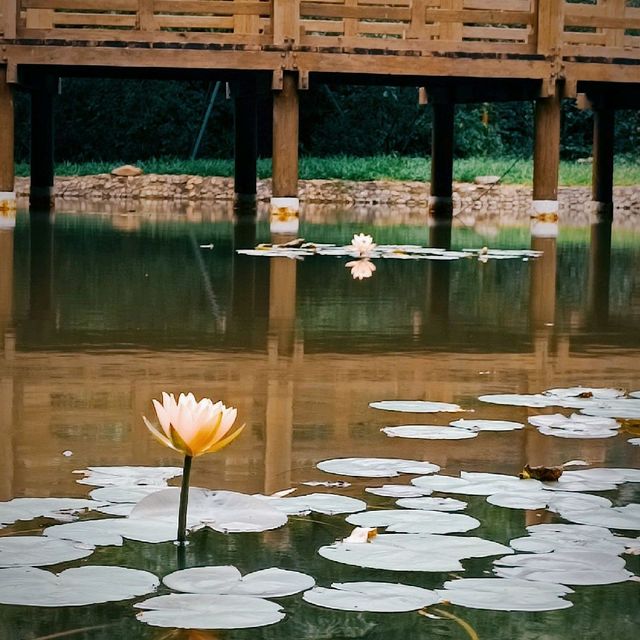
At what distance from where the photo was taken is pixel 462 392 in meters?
6.13

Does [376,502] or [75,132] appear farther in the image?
[75,132]

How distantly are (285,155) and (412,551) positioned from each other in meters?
15.9

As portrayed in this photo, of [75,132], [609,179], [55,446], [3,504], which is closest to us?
[3,504]

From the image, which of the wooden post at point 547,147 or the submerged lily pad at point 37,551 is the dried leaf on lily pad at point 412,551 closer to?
the submerged lily pad at point 37,551

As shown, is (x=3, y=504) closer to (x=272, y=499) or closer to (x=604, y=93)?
(x=272, y=499)

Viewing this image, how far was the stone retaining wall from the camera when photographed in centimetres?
3092

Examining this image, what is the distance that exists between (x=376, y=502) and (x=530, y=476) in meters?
0.54

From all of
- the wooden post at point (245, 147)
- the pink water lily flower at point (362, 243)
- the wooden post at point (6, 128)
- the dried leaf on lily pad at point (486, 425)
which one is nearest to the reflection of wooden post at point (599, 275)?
the pink water lily flower at point (362, 243)

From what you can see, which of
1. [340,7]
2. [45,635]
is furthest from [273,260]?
[45,635]

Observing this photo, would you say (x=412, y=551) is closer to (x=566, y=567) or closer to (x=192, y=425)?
(x=566, y=567)

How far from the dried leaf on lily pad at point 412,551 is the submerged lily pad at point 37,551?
543 millimetres

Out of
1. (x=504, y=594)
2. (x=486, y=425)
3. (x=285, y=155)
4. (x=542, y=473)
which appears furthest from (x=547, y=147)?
(x=504, y=594)

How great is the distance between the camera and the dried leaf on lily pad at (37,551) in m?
3.27

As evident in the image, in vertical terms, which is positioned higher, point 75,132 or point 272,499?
point 75,132
